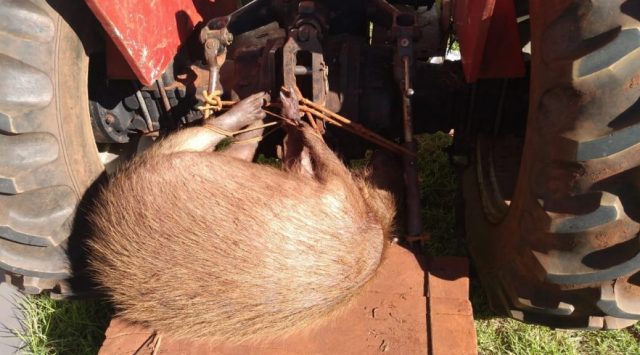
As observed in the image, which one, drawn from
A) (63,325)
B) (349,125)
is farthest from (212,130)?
(63,325)

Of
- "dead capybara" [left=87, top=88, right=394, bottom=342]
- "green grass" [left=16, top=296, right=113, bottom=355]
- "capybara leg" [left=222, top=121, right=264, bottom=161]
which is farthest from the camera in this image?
"green grass" [left=16, top=296, right=113, bottom=355]

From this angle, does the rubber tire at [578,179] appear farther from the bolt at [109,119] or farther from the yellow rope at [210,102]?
the bolt at [109,119]

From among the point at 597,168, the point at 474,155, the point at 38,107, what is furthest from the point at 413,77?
the point at 38,107

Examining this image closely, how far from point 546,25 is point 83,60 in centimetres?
179

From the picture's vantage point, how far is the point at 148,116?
113 inches

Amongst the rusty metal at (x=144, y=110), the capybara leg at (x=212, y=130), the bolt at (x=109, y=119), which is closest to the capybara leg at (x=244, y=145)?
the capybara leg at (x=212, y=130)

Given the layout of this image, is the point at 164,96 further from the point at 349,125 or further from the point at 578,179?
the point at 578,179

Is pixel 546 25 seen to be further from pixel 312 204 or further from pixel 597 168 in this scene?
pixel 312 204

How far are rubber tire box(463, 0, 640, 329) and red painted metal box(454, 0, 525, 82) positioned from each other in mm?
→ 375

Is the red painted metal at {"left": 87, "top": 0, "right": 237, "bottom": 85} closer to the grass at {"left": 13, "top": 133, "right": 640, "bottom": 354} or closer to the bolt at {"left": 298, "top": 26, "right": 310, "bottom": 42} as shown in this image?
the bolt at {"left": 298, "top": 26, "right": 310, "bottom": 42}

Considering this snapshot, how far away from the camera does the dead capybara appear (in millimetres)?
2268

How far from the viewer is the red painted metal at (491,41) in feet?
6.65

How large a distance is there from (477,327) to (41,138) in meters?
2.31

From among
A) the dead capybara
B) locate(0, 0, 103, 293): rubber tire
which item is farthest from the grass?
the dead capybara
